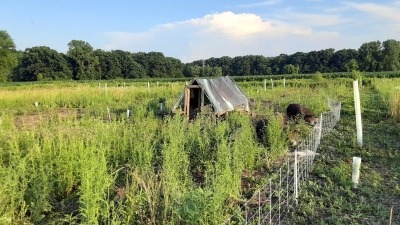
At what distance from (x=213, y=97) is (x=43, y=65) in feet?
204

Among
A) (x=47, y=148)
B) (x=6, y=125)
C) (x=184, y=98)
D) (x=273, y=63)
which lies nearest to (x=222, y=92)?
(x=184, y=98)

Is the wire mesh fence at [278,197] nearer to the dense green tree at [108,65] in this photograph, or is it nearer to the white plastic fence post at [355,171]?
the white plastic fence post at [355,171]

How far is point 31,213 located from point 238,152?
2.58 metres

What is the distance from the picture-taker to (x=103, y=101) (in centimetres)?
1712

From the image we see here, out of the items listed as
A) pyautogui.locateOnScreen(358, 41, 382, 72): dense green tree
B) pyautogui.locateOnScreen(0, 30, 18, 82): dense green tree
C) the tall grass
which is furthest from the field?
pyautogui.locateOnScreen(358, 41, 382, 72): dense green tree

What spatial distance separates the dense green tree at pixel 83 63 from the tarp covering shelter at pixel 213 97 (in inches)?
2300

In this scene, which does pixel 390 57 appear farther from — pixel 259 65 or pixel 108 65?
pixel 108 65

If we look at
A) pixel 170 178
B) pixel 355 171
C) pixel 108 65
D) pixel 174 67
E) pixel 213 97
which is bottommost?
pixel 355 171

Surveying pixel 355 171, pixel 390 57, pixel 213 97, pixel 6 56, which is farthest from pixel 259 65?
pixel 355 171

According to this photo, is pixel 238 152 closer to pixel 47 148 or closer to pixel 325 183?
pixel 325 183

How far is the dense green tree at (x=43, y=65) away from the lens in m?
64.0

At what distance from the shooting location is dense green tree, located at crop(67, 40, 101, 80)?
66.0m

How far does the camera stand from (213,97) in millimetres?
10047

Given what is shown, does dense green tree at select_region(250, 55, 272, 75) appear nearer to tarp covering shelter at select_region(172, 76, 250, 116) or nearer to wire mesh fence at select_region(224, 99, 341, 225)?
tarp covering shelter at select_region(172, 76, 250, 116)
